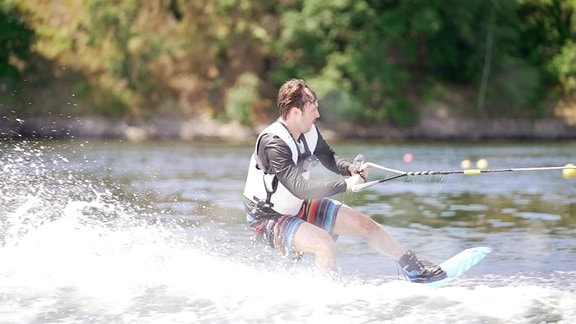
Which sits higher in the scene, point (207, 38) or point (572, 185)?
point (207, 38)

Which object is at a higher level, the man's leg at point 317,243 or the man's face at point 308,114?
the man's face at point 308,114

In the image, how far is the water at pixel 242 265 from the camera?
7926mm

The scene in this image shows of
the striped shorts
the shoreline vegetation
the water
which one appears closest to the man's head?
the striped shorts

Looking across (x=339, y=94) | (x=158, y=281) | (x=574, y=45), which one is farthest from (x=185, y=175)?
(x=574, y=45)

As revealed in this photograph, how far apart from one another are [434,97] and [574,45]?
301 inches

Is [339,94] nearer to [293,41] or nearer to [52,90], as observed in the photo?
[293,41]

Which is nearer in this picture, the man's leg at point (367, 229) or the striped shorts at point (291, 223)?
the striped shorts at point (291, 223)

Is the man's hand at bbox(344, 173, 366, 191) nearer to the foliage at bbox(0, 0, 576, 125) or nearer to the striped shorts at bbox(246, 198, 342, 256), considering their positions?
the striped shorts at bbox(246, 198, 342, 256)

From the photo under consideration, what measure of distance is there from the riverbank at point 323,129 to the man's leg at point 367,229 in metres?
41.3

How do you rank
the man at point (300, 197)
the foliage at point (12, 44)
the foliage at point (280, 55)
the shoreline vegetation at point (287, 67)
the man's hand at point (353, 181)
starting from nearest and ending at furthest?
the man's hand at point (353, 181) < the man at point (300, 197) < the shoreline vegetation at point (287, 67) < the foliage at point (280, 55) < the foliage at point (12, 44)

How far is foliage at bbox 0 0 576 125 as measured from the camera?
53.2 meters

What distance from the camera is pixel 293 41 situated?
52969 millimetres

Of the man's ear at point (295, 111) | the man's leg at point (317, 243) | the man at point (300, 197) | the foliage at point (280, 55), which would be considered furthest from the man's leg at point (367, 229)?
the foliage at point (280, 55)

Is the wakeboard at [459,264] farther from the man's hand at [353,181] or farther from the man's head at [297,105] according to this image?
the man's head at [297,105]
